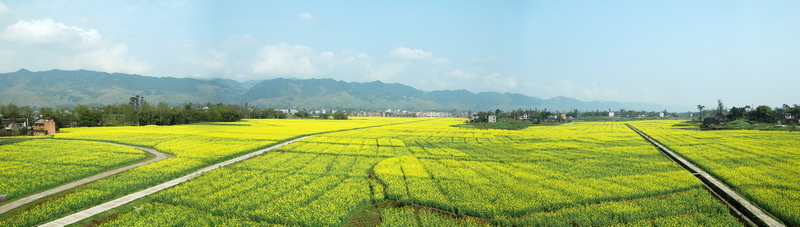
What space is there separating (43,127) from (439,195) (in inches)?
2298

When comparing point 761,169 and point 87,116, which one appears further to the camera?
point 87,116

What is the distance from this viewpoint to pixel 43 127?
159ft

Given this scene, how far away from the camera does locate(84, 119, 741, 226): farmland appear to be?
39.9 feet

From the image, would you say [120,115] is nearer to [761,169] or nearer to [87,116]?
[87,116]

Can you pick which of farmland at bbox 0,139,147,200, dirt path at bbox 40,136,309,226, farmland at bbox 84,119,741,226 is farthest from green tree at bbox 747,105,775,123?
farmland at bbox 0,139,147,200

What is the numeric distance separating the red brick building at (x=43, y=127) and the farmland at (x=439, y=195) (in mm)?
42467

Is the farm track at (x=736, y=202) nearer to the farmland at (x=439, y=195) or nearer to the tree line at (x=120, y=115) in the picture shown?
the farmland at (x=439, y=195)

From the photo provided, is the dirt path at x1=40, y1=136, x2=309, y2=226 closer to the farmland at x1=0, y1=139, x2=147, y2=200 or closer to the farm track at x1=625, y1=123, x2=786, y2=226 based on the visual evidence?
the farmland at x1=0, y1=139, x2=147, y2=200

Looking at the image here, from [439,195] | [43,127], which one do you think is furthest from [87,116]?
[439,195]

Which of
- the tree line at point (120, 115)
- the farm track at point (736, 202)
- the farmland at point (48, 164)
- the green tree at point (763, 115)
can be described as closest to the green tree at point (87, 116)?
the tree line at point (120, 115)

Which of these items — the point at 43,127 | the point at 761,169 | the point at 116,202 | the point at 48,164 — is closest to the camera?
the point at 116,202

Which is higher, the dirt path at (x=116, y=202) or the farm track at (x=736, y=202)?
the farm track at (x=736, y=202)

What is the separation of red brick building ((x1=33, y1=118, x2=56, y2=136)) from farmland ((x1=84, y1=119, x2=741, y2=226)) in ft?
139

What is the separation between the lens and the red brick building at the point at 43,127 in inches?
1854
